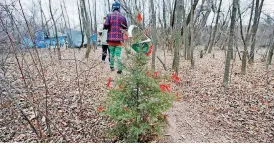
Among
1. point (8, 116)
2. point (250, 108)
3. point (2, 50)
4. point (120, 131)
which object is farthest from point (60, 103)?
point (250, 108)

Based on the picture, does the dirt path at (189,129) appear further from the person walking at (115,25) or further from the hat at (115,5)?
the hat at (115,5)

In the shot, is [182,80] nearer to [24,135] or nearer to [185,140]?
[185,140]

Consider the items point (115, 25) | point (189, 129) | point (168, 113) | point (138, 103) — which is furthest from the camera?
point (115, 25)

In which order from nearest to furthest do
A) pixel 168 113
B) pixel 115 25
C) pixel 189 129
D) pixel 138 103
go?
1. pixel 138 103
2. pixel 189 129
3. pixel 168 113
4. pixel 115 25

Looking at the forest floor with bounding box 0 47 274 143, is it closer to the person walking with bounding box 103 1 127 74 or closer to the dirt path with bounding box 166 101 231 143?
the dirt path with bounding box 166 101 231 143

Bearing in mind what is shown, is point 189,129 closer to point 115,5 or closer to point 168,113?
point 168,113

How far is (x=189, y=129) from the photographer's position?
3.93 meters

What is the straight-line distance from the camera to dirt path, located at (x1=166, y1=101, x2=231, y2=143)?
3570mm

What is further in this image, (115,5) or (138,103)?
(115,5)

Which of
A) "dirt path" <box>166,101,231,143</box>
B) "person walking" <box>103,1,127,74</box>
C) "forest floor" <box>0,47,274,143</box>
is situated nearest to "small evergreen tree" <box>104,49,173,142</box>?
"forest floor" <box>0,47,274,143</box>

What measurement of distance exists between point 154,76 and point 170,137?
111 centimetres

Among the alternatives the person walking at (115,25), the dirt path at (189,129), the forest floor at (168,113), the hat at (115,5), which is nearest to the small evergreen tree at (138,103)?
the forest floor at (168,113)

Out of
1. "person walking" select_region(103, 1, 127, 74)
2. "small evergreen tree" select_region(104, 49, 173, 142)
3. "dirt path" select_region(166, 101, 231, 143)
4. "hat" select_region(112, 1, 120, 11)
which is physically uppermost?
"hat" select_region(112, 1, 120, 11)

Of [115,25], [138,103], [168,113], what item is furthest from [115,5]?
[138,103]
